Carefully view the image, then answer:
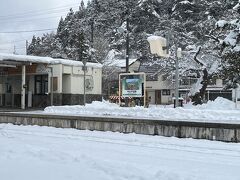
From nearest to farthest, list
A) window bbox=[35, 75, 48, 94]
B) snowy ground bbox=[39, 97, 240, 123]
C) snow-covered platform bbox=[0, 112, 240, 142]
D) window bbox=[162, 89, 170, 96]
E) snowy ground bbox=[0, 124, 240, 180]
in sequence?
snowy ground bbox=[0, 124, 240, 180]
snow-covered platform bbox=[0, 112, 240, 142]
snowy ground bbox=[39, 97, 240, 123]
window bbox=[35, 75, 48, 94]
window bbox=[162, 89, 170, 96]

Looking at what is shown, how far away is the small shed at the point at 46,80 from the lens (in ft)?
113

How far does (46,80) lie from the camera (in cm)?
3631

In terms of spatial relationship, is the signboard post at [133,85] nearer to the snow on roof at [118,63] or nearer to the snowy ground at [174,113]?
the snowy ground at [174,113]

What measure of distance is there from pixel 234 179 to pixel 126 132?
981cm


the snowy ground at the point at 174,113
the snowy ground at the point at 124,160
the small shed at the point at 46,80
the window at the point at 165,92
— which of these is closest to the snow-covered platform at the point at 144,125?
the snowy ground at the point at 124,160

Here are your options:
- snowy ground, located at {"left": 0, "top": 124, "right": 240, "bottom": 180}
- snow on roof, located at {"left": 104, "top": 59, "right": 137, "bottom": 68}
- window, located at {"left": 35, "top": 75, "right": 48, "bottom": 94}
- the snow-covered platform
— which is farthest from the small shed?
snow on roof, located at {"left": 104, "top": 59, "right": 137, "bottom": 68}

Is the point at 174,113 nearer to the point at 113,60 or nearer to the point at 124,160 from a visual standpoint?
the point at 124,160

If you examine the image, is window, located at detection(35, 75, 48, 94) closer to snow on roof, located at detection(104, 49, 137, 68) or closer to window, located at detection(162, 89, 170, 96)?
Result: snow on roof, located at detection(104, 49, 137, 68)

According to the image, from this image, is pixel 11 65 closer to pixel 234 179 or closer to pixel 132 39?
pixel 234 179

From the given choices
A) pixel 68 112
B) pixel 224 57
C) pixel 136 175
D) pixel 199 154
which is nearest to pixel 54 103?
pixel 68 112

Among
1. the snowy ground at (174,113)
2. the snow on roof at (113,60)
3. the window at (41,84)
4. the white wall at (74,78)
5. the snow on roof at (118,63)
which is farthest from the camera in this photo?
the snow on roof at (113,60)

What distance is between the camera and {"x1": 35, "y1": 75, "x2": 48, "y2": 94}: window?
3647 cm

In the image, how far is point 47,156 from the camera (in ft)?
36.1

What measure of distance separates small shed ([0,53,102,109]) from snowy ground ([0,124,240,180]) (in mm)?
18324
